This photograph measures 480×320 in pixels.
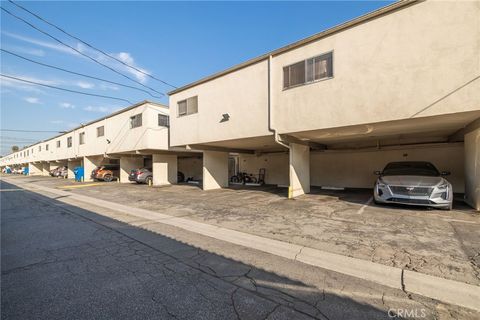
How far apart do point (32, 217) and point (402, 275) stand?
1000 cm

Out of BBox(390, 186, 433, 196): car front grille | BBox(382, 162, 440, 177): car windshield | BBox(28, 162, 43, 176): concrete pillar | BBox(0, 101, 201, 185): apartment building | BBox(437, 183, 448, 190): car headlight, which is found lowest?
BBox(28, 162, 43, 176): concrete pillar

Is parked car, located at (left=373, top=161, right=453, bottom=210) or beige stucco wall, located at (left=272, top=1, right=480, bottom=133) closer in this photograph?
beige stucco wall, located at (left=272, top=1, right=480, bottom=133)

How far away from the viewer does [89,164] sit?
24281 millimetres

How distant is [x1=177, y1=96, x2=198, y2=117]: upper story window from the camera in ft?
39.0

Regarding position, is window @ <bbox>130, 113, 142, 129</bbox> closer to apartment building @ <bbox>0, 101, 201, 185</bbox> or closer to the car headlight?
apartment building @ <bbox>0, 101, 201, 185</bbox>

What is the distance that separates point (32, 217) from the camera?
712 cm

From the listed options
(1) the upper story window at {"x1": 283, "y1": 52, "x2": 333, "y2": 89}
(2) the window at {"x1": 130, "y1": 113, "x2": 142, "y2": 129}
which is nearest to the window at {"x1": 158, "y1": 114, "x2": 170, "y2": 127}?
(2) the window at {"x1": 130, "y1": 113, "x2": 142, "y2": 129}

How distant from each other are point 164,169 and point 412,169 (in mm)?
16398

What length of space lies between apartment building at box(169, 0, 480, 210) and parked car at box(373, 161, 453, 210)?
1017mm

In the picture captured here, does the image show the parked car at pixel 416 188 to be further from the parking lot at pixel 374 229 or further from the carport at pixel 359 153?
the carport at pixel 359 153

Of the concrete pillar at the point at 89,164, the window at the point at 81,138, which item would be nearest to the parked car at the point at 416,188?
the concrete pillar at the point at 89,164

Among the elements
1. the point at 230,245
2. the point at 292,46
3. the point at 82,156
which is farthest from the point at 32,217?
the point at 82,156

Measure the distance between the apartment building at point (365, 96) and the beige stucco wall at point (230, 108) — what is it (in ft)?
0.15

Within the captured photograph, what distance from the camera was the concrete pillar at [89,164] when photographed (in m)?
23.7
